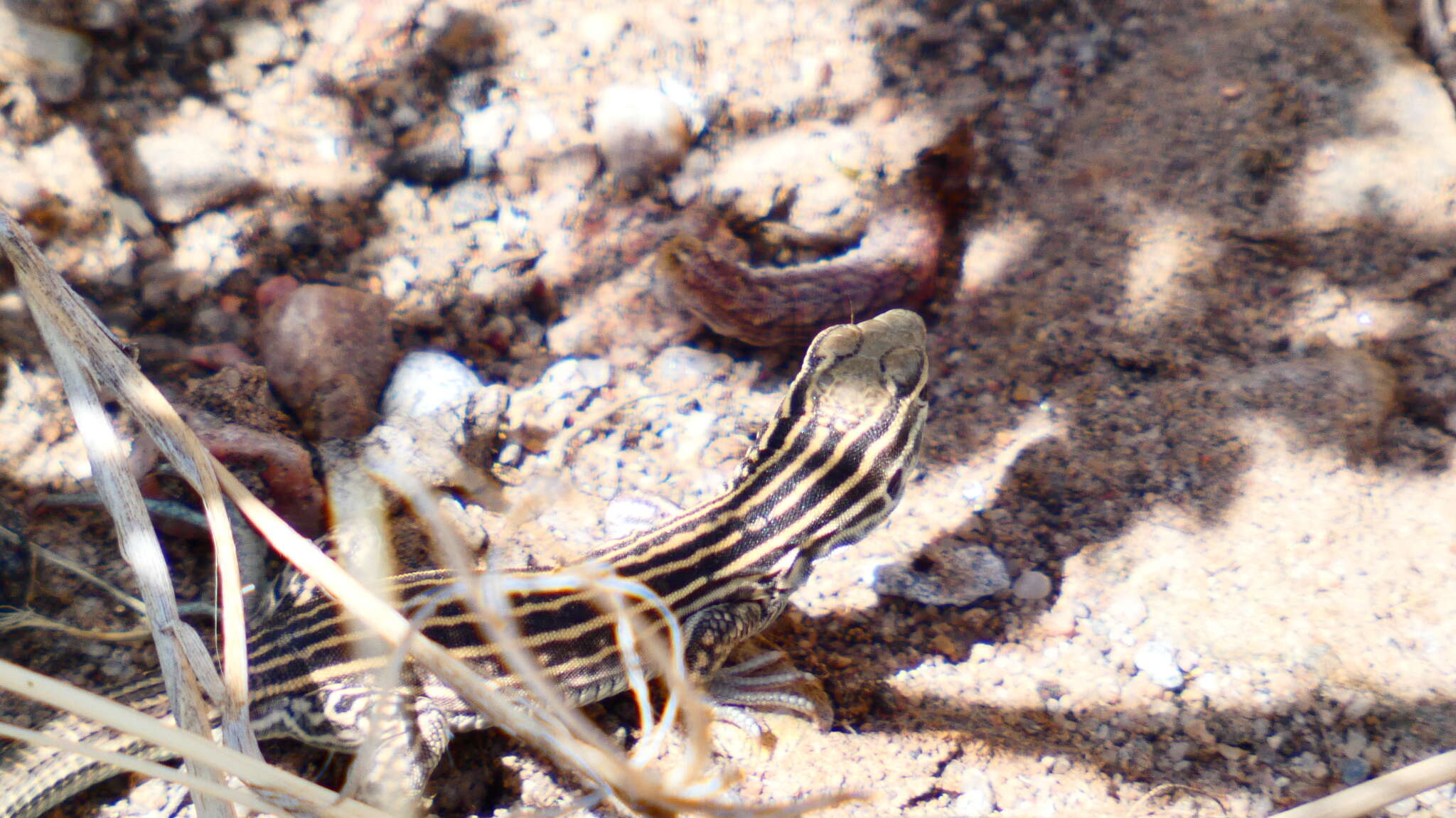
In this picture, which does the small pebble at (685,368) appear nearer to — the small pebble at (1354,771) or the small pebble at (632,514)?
the small pebble at (632,514)

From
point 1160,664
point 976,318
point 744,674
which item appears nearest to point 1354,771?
point 1160,664

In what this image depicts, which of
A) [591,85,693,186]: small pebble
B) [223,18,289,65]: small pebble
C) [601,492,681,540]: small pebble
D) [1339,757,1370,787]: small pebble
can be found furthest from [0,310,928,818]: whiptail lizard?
[223,18,289,65]: small pebble

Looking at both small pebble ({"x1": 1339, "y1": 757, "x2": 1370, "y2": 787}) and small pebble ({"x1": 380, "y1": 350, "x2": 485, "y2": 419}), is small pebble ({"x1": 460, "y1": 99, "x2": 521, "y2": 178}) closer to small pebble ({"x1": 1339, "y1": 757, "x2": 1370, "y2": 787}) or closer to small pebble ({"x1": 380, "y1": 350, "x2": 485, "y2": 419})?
small pebble ({"x1": 380, "y1": 350, "x2": 485, "y2": 419})

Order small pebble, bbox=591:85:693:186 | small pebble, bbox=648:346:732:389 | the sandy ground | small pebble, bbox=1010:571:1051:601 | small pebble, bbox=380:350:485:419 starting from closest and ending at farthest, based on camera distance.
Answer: the sandy ground
small pebble, bbox=1010:571:1051:601
small pebble, bbox=380:350:485:419
small pebble, bbox=648:346:732:389
small pebble, bbox=591:85:693:186

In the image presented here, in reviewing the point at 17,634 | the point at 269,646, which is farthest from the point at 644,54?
the point at 17,634

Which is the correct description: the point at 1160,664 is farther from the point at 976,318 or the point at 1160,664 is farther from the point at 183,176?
the point at 183,176

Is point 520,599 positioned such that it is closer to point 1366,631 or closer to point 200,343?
point 200,343
